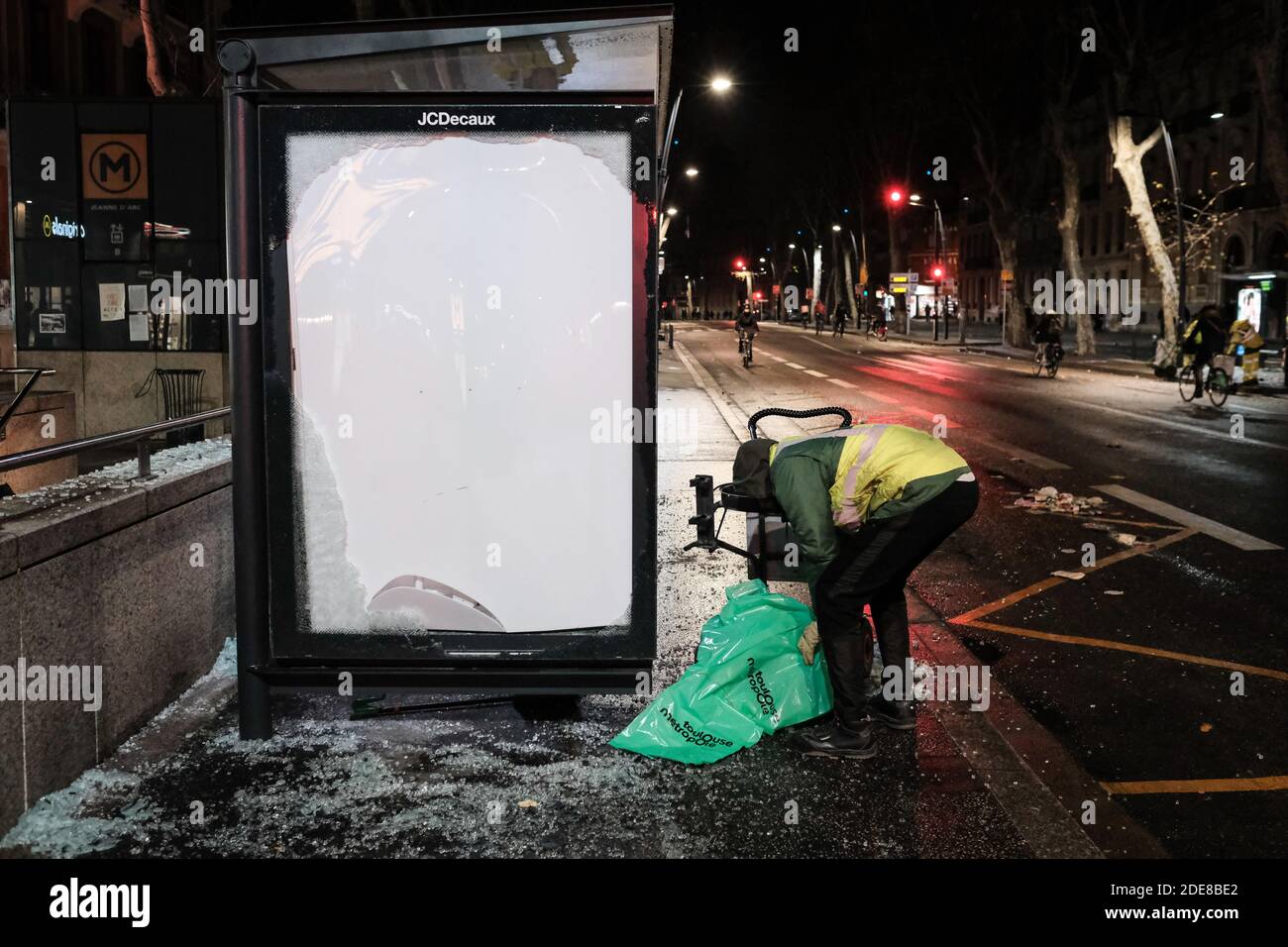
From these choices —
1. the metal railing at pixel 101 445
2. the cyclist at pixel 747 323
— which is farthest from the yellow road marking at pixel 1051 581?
the cyclist at pixel 747 323

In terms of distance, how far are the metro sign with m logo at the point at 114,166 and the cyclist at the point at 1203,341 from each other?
55.6 ft

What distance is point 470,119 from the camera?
446 cm

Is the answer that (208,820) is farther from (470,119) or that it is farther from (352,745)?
(470,119)

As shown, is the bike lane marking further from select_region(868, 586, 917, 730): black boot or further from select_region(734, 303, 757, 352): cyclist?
select_region(734, 303, 757, 352): cyclist

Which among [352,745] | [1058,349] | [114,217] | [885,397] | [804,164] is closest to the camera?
[352,745]

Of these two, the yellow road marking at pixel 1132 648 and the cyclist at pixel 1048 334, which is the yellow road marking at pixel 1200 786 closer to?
the yellow road marking at pixel 1132 648

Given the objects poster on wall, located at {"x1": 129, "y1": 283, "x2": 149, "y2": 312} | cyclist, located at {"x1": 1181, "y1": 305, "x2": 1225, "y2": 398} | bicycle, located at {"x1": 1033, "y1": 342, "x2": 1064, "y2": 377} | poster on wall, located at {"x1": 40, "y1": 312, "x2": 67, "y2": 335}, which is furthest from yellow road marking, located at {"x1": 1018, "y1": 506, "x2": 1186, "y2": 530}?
bicycle, located at {"x1": 1033, "y1": 342, "x2": 1064, "y2": 377}

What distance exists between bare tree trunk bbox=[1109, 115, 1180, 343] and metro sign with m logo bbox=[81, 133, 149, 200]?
24276mm

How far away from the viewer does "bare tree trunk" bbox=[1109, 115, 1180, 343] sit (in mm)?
29688

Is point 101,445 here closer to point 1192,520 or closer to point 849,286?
point 1192,520

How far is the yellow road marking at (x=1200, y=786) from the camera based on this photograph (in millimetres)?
4684

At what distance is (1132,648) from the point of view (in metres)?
6.61
